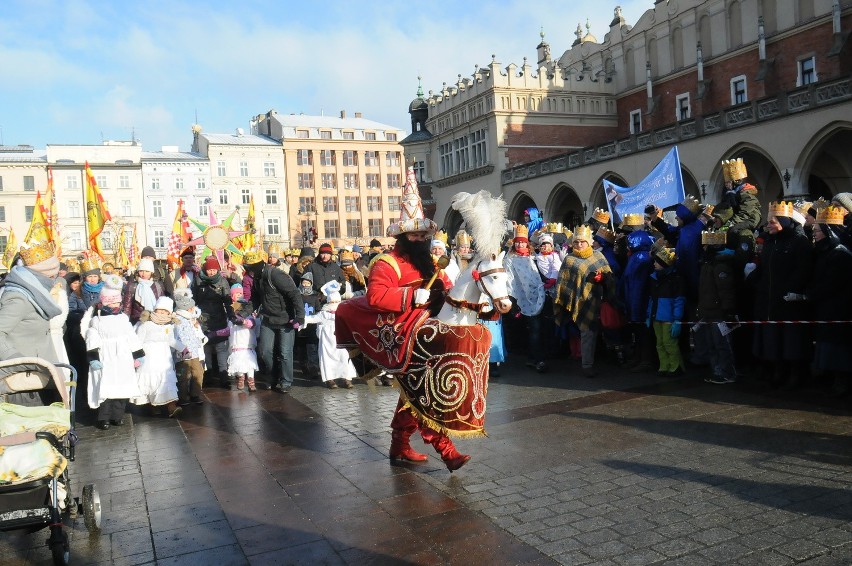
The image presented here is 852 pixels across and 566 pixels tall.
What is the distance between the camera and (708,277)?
9.28 m

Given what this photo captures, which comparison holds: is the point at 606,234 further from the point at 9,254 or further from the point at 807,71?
the point at 807,71

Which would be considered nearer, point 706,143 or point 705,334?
point 705,334

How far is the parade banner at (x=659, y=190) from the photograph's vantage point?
43.5 ft

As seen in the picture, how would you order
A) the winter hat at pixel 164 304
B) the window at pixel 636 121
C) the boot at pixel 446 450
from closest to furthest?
the boot at pixel 446 450 → the winter hat at pixel 164 304 → the window at pixel 636 121

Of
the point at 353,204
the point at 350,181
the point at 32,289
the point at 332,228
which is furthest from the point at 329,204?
the point at 32,289

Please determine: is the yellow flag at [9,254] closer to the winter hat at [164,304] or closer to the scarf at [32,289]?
the winter hat at [164,304]

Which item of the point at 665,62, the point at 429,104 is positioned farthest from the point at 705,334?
the point at 429,104

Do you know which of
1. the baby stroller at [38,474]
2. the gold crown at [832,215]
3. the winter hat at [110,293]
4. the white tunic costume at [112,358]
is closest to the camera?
the baby stroller at [38,474]

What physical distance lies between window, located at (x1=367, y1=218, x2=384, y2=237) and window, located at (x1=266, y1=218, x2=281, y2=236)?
10.5 m

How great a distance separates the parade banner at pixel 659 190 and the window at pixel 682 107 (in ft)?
106

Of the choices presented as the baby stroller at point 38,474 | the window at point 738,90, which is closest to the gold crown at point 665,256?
the baby stroller at point 38,474

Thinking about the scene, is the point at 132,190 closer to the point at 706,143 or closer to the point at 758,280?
the point at 706,143

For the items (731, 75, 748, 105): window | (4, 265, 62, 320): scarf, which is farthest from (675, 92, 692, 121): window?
(4, 265, 62, 320): scarf

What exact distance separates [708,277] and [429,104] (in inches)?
1996
